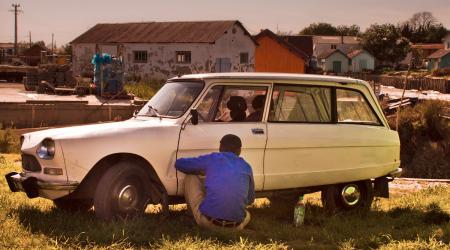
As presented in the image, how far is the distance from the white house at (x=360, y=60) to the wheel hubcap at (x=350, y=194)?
3217 inches

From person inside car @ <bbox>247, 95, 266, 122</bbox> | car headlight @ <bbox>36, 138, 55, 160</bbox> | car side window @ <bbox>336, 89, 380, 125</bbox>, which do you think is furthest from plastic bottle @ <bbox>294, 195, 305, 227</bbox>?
car headlight @ <bbox>36, 138, 55, 160</bbox>

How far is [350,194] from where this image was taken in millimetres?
8852

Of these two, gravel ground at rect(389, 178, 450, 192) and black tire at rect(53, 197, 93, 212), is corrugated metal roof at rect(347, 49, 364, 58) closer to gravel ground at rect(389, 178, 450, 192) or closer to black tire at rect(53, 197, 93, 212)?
gravel ground at rect(389, 178, 450, 192)

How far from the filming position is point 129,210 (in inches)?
278

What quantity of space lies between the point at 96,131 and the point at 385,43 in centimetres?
8833

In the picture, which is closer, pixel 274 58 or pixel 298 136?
pixel 298 136

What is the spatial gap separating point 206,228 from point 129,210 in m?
0.89

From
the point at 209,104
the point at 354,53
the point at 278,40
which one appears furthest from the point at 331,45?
the point at 209,104

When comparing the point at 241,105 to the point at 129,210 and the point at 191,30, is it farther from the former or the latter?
the point at 191,30

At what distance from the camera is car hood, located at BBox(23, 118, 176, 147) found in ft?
22.6

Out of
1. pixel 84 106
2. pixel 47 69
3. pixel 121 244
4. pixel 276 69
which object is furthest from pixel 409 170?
pixel 276 69

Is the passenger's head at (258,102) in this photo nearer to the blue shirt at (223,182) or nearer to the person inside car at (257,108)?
the person inside car at (257,108)

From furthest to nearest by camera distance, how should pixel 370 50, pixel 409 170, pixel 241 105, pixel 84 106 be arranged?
pixel 370 50, pixel 409 170, pixel 84 106, pixel 241 105

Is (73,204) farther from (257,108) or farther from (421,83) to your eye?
(421,83)
